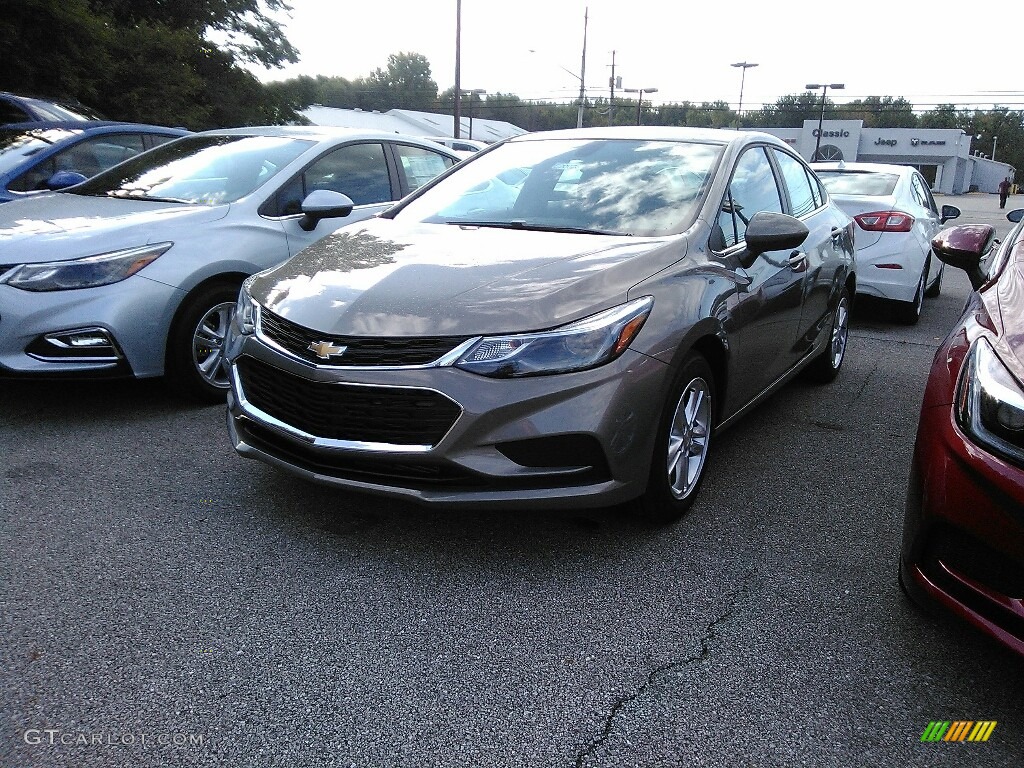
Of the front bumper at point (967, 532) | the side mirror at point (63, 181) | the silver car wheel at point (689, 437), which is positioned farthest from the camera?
the side mirror at point (63, 181)

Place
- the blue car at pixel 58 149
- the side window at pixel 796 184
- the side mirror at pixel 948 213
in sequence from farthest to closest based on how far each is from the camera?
the side mirror at pixel 948 213
the blue car at pixel 58 149
the side window at pixel 796 184

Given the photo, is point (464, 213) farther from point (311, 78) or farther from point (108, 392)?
point (311, 78)

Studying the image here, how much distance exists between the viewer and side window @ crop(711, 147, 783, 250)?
3.62 m

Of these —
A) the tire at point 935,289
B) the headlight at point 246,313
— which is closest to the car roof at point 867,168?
the tire at point 935,289

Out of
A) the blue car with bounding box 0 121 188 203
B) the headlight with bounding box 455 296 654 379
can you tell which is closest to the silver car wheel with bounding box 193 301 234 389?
the headlight with bounding box 455 296 654 379

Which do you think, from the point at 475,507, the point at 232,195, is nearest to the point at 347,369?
the point at 475,507

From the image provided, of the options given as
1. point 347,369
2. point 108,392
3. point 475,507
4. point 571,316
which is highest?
point 571,316

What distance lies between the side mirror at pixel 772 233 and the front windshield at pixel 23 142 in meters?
6.06

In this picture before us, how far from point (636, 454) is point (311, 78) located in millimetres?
27644

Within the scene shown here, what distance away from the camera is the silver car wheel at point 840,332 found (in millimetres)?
5363

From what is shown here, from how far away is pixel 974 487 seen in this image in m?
2.07

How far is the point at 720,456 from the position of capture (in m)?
4.14

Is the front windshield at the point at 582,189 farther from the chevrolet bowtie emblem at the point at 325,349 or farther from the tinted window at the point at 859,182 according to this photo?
the tinted window at the point at 859,182

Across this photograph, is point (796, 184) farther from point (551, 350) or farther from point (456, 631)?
point (456, 631)
